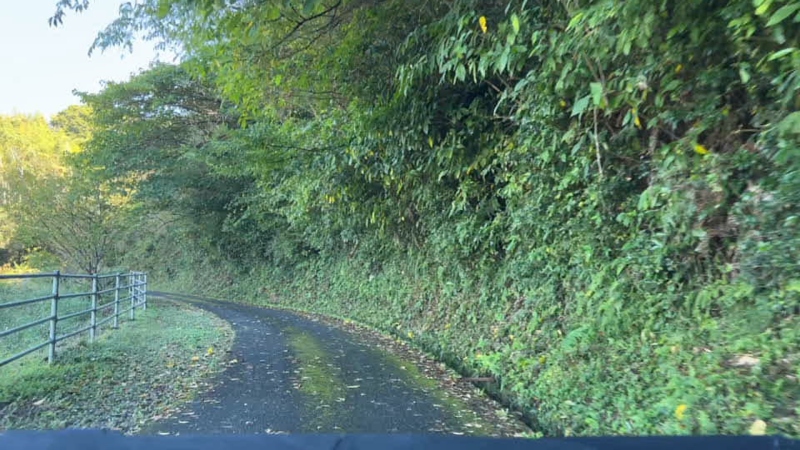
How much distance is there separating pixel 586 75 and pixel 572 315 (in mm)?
3020

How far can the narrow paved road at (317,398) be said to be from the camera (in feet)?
17.5

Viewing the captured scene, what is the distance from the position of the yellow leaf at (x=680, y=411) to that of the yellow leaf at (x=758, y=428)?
561 mm

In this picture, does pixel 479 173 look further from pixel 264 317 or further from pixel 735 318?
pixel 264 317

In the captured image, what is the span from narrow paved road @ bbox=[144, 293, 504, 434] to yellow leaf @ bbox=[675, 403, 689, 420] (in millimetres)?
1884

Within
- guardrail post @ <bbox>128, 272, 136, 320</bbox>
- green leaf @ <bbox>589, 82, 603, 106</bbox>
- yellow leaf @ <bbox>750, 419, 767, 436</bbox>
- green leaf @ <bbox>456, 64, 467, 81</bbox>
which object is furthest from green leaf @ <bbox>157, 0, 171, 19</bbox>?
guardrail post @ <bbox>128, 272, 136, 320</bbox>

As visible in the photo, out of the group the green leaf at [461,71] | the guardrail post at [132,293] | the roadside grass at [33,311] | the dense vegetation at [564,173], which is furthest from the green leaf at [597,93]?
the guardrail post at [132,293]

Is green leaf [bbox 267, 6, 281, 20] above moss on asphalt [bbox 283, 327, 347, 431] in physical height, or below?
above

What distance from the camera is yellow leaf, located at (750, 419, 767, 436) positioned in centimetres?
354

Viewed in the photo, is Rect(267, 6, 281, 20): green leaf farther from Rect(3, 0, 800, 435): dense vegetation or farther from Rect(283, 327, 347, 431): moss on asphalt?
Rect(283, 327, 347, 431): moss on asphalt

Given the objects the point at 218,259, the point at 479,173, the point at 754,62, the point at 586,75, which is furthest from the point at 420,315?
the point at 218,259

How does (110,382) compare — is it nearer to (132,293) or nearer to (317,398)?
(317,398)

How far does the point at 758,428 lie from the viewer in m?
3.58

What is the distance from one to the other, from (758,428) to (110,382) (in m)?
6.70

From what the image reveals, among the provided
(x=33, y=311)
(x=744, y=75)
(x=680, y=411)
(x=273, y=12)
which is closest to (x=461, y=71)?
(x=273, y=12)
